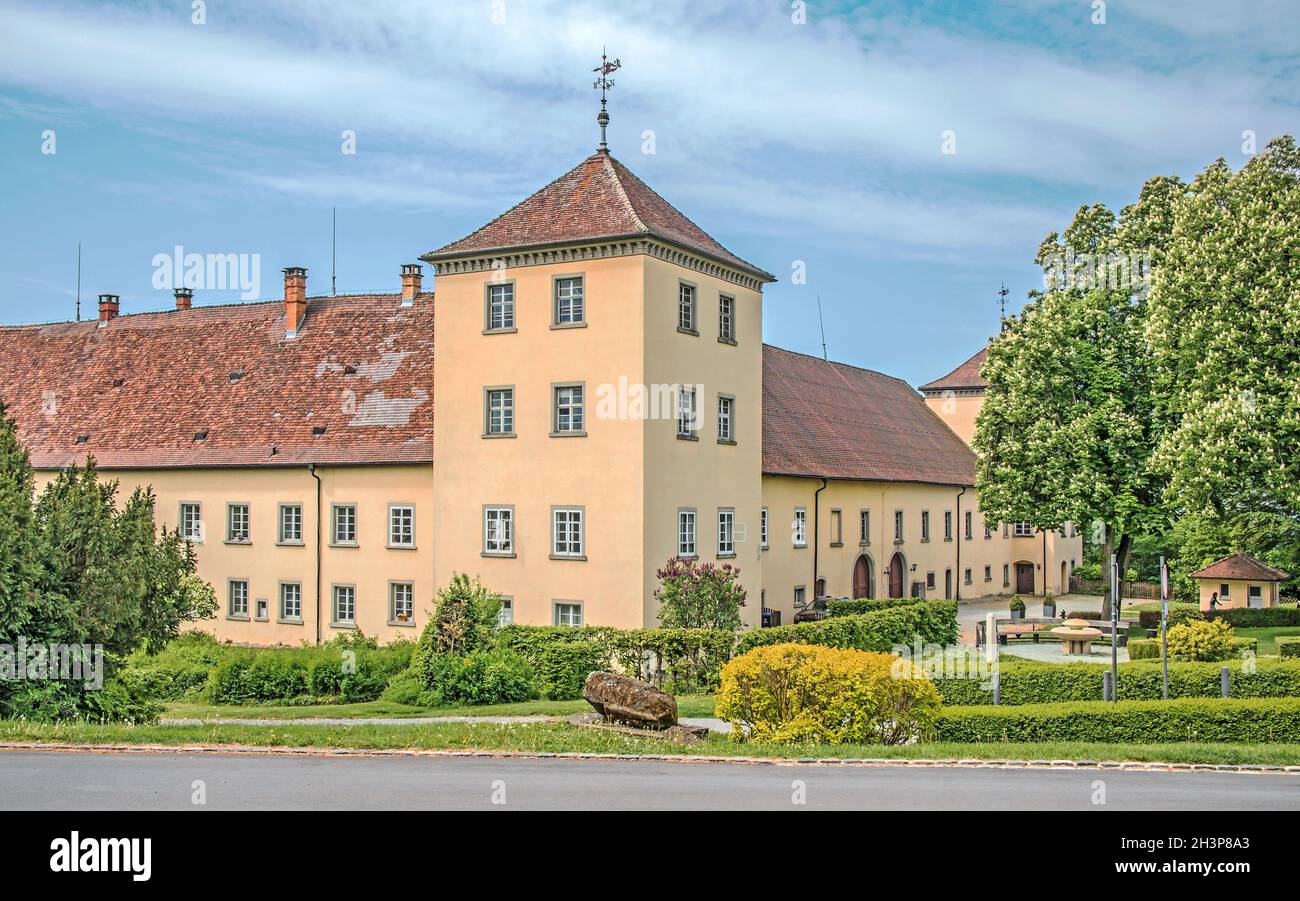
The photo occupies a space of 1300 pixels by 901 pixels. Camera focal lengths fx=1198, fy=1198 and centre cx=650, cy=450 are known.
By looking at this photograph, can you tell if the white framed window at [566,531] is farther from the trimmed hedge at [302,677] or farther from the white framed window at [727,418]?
the white framed window at [727,418]

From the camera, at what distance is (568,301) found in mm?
33281

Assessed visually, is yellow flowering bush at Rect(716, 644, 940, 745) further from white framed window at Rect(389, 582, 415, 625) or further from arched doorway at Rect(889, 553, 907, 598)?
arched doorway at Rect(889, 553, 907, 598)

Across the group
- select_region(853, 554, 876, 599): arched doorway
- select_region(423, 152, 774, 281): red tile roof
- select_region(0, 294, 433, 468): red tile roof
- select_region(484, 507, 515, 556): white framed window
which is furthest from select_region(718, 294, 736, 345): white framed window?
select_region(853, 554, 876, 599): arched doorway

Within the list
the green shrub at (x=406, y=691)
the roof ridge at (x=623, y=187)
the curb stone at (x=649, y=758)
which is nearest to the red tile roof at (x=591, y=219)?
the roof ridge at (x=623, y=187)

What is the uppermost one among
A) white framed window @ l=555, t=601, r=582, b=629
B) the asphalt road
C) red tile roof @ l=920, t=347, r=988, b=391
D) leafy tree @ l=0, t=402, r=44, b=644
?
red tile roof @ l=920, t=347, r=988, b=391

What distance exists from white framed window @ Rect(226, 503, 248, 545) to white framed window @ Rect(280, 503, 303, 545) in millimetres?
1521

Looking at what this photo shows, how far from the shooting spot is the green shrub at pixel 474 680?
27547mm

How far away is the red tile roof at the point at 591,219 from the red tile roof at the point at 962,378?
31.8m

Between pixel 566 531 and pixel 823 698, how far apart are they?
15.0 meters

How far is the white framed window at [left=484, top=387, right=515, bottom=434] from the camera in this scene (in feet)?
112

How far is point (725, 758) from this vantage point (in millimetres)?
16844

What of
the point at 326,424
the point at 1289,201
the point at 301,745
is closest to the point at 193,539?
the point at 326,424

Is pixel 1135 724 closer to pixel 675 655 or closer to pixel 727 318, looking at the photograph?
pixel 675 655

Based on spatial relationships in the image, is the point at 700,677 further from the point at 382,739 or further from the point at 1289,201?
the point at 1289,201
